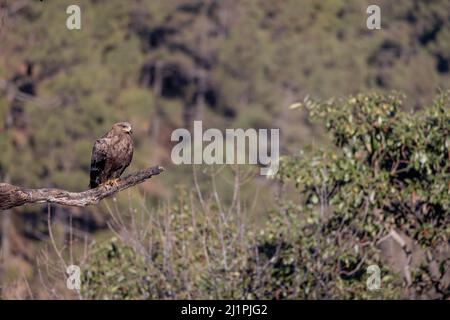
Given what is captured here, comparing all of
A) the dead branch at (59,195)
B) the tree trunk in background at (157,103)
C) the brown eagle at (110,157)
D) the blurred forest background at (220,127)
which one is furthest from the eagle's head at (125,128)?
the tree trunk in background at (157,103)

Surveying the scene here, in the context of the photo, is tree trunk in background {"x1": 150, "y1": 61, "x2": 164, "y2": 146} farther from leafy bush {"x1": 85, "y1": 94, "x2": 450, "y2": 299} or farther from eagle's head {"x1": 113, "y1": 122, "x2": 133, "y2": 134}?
eagle's head {"x1": 113, "y1": 122, "x2": 133, "y2": 134}

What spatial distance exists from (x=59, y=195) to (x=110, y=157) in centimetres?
190

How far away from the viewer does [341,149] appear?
44.6ft

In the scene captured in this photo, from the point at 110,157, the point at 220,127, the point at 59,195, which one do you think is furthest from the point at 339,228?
the point at 220,127

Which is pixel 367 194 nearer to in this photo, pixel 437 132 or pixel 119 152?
pixel 437 132

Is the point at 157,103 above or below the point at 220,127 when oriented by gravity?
above

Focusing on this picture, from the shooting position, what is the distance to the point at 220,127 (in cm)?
4162

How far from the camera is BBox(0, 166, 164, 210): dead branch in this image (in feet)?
27.7

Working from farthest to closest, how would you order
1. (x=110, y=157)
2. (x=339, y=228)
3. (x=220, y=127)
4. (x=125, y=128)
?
1. (x=220, y=127)
2. (x=339, y=228)
3. (x=125, y=128)
4. (x=110, y=157)

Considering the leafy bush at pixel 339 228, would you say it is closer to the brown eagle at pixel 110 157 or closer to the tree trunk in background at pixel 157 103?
the brown eagle at pixel 110 157

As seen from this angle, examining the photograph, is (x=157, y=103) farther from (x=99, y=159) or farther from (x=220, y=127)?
→ (x=99, y=159)

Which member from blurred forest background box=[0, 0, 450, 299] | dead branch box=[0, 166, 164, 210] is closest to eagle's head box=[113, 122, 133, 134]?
dead branch box=[0, 166, 164, 210]

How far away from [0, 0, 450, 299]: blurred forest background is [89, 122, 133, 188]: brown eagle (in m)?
1.90

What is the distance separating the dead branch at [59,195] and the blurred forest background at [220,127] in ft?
11.5
